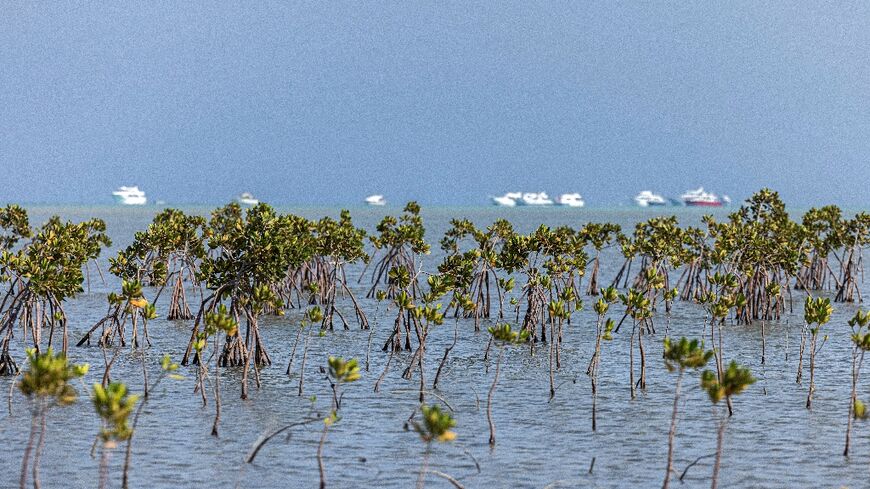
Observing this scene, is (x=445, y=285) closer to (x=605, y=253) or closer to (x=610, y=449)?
(x=610, y=449)

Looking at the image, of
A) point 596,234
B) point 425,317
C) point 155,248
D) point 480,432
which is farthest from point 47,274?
point 596,234

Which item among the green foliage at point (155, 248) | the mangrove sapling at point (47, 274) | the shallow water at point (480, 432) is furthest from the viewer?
the green foliage at point (155, 248)

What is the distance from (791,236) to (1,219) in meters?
31.5

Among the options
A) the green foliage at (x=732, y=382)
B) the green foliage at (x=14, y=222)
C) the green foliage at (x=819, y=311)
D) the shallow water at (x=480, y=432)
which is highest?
the green foliage at (x=14, y=222)

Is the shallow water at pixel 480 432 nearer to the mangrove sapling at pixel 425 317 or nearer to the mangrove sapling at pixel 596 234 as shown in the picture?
the mangrove sapling at pixel 425 317

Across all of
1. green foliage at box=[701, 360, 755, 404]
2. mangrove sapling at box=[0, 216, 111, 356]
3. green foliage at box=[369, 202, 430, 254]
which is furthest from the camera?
green foliage at box=[369, 202, 430, 254]

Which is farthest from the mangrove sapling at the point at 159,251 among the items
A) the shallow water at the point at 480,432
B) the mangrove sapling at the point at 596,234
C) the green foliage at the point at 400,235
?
the mangrove sapling at the point at 596,234

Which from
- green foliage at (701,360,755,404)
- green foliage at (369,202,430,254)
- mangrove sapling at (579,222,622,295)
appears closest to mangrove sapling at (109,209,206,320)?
green foliage at (369,202,430,254)

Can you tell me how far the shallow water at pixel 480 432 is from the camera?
15938mm

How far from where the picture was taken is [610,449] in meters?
17.6

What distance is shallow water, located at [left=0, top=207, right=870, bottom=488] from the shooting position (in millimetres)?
15938

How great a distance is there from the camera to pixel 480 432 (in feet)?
61.3

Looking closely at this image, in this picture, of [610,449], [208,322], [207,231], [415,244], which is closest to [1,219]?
[207,231]

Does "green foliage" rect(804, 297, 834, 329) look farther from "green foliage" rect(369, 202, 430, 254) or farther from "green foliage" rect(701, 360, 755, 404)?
"green foliage" rect(369, 202, 430, 254)
